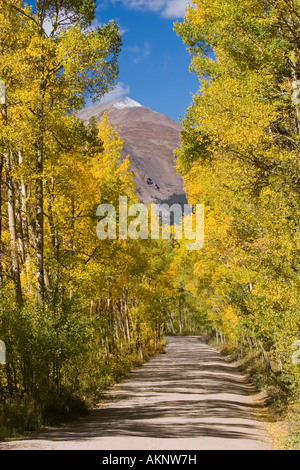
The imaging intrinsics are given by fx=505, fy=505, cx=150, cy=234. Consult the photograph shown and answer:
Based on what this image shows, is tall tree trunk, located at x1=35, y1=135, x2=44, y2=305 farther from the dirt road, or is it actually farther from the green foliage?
the green foliage

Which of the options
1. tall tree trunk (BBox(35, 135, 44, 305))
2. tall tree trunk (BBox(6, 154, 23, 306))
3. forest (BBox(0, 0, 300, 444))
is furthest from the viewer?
tall tree trunk (BBox(35, 135, 44, 305))

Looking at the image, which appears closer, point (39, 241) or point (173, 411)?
point (39, 241)

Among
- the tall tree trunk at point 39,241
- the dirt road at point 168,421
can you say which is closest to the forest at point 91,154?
the tall tree trunk at point 39,241

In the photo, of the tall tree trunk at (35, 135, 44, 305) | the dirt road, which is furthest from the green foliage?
→ the tall tree trunk at (35, 135, 44, 305)

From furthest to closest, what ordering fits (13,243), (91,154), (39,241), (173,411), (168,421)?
(91,154), (173,411), (39,241), (13,243), (168,421)

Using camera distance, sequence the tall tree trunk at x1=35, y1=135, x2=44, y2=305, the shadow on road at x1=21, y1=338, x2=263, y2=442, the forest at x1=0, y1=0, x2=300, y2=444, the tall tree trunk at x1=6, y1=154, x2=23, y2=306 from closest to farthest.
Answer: the shadow on road at x1=21, y1=338, x2=263, y2=442 → the forest at x1=0, y1=0, x2=300, y2=444 → the tall tree trunk at x1=6, y1=154, x2=23, y2=306 → the tall tree trunk at x1=35, y1=135, x2=44, y2=305

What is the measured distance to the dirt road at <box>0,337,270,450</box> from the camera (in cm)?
887

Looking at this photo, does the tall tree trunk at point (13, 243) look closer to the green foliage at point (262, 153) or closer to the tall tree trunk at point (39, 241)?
the tall tree trunk at point (39, 241)

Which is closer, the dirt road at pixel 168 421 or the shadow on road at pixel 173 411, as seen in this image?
the dirt road at pixel 168 421

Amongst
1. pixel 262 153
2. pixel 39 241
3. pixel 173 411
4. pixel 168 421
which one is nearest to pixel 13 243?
pixel 39 241

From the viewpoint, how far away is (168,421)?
464 inches

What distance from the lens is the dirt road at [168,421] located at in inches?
349

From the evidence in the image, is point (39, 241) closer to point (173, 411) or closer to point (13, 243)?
point (13, 243)
